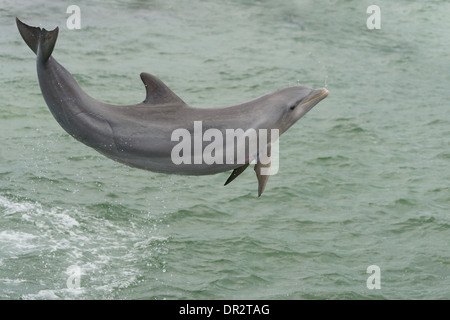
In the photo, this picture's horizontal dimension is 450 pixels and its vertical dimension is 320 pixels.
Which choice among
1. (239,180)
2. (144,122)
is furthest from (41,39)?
(239,180)

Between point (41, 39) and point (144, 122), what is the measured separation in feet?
4.14

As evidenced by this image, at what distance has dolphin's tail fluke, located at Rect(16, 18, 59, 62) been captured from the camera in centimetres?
759

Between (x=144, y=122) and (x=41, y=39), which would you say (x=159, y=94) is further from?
(x=41, y=39)

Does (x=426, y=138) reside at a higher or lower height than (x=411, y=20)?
lower

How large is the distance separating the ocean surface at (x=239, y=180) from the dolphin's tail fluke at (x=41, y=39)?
714cm

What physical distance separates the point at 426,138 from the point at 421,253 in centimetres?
594

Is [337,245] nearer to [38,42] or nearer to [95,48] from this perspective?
[38,42]

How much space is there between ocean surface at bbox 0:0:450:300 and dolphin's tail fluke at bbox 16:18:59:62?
7.14 metres

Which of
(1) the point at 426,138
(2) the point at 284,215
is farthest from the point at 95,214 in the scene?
(1) the point at 426,138

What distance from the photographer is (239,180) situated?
19.7m

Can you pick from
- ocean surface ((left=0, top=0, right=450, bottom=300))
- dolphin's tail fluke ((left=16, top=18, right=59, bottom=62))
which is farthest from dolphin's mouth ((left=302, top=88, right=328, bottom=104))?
ocean surface ((left=0, top=0, right=450, bottom=300))

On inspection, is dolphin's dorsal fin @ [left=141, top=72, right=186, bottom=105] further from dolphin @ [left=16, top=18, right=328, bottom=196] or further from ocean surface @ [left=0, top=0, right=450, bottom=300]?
ocean surface @ [left=0, top=0, right=450, bottom=300]

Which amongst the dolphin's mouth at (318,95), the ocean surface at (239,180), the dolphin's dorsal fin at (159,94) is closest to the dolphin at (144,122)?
the dolphin's dorsal fin at (159,94)
